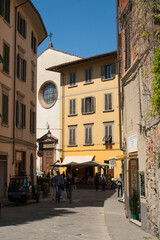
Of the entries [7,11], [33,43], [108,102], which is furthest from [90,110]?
[7,11]

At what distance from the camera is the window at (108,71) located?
36156 mm

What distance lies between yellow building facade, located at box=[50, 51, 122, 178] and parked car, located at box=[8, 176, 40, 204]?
17805 mm

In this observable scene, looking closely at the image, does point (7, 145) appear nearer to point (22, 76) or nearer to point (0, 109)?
point (0, 109)

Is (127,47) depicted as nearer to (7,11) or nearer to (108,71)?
(7,11)

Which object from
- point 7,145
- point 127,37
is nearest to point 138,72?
point 127,37

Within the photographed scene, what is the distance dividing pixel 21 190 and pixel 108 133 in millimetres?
19541

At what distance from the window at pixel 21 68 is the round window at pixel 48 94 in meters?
15.5

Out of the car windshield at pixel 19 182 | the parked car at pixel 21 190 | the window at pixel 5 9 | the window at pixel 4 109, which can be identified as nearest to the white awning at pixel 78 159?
the window at pixel 4 109

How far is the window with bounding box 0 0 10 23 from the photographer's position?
70.1 ft

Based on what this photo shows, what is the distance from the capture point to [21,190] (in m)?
17.3

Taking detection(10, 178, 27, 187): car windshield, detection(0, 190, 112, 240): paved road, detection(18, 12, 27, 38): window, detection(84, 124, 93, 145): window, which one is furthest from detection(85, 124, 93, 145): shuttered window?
detection(0, 190, 112, 240): paved road

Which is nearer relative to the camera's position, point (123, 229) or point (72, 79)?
point (123, 229)

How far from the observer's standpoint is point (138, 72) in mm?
10078

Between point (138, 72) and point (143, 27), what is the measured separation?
1366 millimetres
